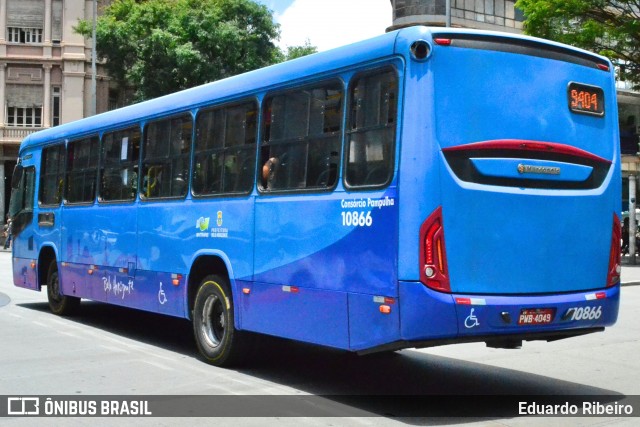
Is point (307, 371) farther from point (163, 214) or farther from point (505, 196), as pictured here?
point (505, 196)

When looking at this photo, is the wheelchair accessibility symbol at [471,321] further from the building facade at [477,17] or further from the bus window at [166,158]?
the building facade at [477,17]

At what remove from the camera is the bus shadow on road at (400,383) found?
7309mm

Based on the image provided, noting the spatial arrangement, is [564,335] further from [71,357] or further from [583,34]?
[583,34]

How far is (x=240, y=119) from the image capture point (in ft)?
30.1

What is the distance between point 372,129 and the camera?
7.22m

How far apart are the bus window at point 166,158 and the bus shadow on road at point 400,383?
1968 millimetres

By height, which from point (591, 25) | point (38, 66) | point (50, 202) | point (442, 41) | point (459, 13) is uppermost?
point (459, 13)

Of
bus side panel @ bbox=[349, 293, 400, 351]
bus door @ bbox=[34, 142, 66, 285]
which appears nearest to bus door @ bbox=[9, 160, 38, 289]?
bus door @ bbox=[34, 142, 66, 285]

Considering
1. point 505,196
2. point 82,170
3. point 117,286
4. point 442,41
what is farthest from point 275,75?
point 82,170

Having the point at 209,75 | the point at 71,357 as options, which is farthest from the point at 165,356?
the point at 209,75

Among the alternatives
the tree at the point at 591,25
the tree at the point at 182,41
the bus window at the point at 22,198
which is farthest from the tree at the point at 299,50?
the bus window at the point at 22,198

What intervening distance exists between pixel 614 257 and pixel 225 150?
13.5ft

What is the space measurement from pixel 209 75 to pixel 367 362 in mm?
32837

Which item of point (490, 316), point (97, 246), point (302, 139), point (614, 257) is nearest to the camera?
point (490, 316)
